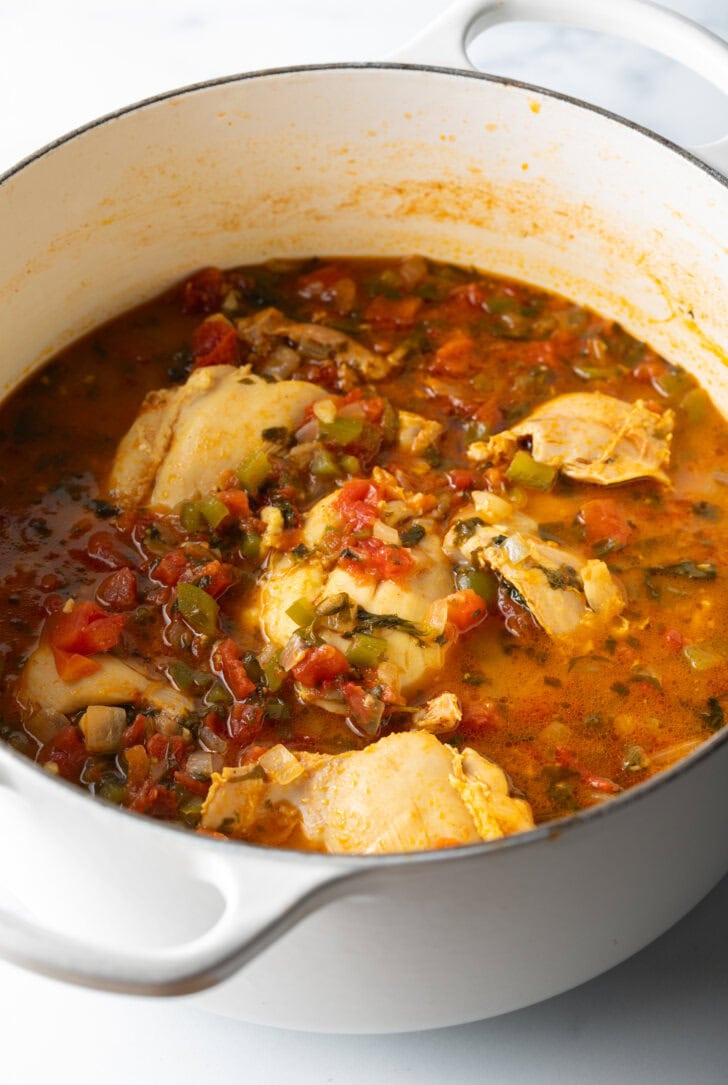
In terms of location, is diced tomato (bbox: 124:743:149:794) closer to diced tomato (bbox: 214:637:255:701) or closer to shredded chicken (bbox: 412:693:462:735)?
diced tomato (bbox: 214:637:255:701)

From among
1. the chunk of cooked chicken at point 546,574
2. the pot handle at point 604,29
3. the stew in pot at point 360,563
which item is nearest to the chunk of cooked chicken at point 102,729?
the stew in pot at point 360,563

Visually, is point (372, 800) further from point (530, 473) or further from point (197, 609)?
point (530, 473)

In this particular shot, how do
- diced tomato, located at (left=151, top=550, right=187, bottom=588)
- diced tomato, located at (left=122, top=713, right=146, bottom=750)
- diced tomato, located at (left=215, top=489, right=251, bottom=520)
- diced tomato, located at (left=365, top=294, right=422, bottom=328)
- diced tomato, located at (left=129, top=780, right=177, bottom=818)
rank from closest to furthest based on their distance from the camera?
diced tomato, located at (left=129, top=780, right=177, bottom=818), diced tomato, located at (left=122, top=713, right=146, bottom=750), diced tomato, located at (left=151, top=550, right=187, bottom=588), diced tomato, located at (left=215, top=489, right=251, bottom=520), diced tomato, located at (left=365, top=294, right=422, bottom=328)

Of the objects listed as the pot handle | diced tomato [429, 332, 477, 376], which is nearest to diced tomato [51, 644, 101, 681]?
diced tomato [429, 332, 477, 376]

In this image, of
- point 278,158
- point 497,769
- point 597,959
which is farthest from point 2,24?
point 597,959

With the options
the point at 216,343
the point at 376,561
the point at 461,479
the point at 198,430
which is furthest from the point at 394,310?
the point at 376,561

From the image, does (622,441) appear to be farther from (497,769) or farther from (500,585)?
(497,769)

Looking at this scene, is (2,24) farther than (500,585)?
Yes
